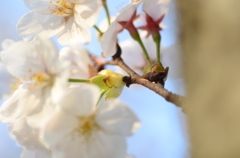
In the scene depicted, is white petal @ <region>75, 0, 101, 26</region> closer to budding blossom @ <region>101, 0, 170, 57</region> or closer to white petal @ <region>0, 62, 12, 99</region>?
budding blossom @ <region>101, 0, 170, 57</region>

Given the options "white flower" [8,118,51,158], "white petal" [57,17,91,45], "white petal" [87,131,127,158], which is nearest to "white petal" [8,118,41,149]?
"white flower" [8,118,51,158]

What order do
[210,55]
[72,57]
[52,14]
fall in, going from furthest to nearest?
1. [72,57]
2. [52,14]
3. [210,55]

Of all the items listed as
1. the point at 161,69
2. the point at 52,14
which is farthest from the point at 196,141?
the point at 52,14

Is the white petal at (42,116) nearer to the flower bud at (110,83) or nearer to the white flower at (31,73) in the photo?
the white flower at (31,73)

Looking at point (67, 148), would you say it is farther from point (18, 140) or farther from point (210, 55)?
point (210, 55)

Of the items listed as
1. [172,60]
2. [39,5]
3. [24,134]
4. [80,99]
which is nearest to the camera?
[80,99]

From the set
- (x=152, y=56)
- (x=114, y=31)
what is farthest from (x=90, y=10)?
(x=152, y=56)

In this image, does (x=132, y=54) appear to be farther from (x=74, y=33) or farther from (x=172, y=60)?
(x=74, y=33)
